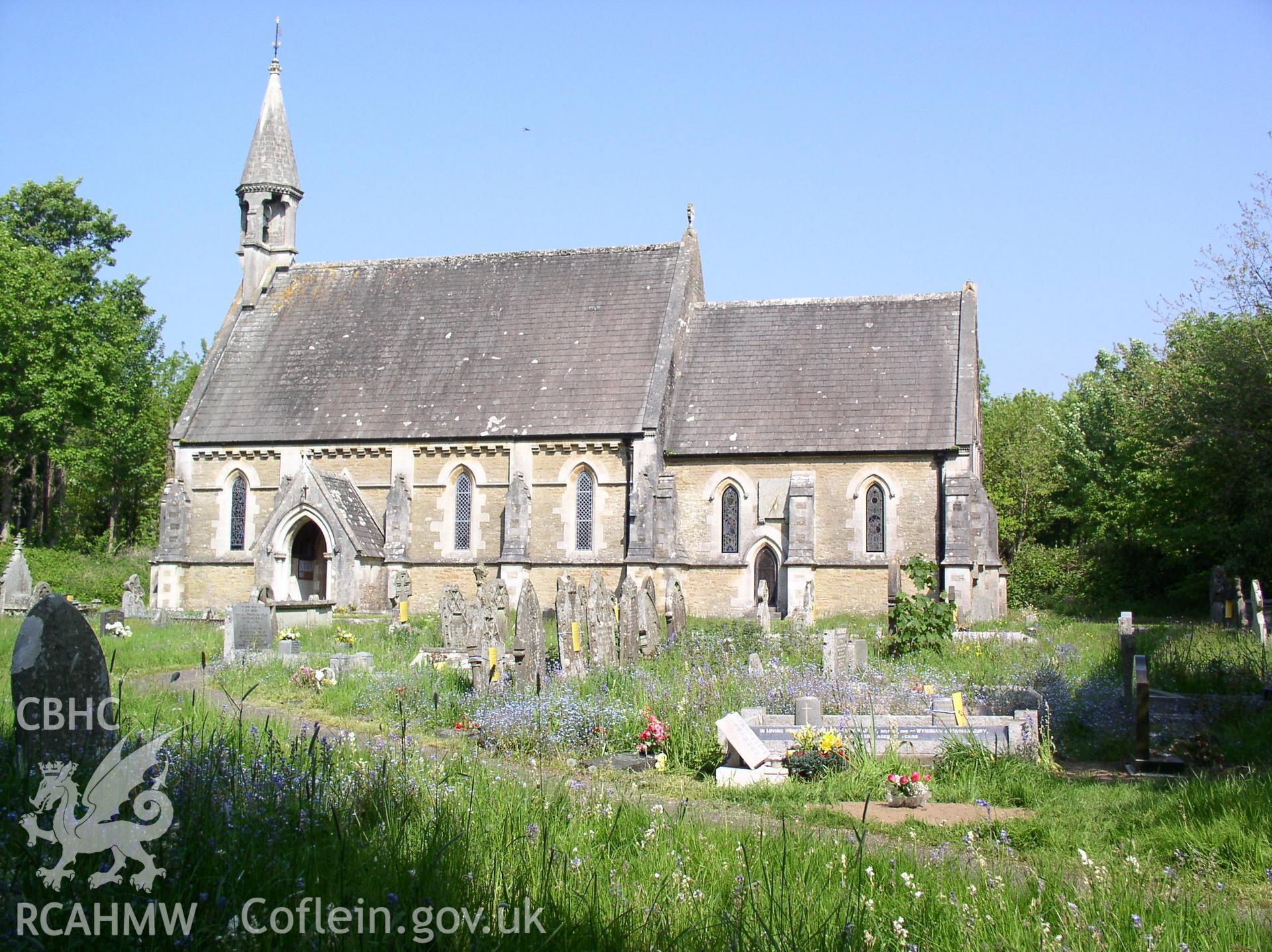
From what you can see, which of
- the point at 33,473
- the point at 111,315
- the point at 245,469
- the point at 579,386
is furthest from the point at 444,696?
the point at 33,473

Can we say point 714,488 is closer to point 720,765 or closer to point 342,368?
point 342,368

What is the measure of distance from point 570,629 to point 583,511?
14646 mm

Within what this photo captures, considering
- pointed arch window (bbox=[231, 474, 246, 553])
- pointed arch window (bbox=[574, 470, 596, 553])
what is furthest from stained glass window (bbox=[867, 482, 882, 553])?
pointed arch window (bbox=[231, 474, 246, 553])

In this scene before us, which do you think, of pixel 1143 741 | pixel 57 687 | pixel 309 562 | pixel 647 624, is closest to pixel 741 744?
pixel 1143 741

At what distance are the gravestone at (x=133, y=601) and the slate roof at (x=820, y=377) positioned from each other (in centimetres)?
1461

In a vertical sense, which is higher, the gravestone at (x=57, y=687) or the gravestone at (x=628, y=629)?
the gravestone at (x=57, y=687)

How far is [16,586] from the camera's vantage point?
29641 millimetres

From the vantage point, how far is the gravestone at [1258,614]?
19719mm

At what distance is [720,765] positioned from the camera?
11570 mm

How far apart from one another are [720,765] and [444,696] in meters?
4.93

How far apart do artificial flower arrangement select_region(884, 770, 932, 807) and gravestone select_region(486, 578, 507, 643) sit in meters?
7.96

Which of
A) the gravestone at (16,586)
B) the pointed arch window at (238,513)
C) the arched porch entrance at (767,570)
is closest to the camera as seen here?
the gravestone at (16,586)

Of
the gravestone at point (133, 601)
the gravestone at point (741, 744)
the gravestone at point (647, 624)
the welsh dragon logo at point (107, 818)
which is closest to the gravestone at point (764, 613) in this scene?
the gravestone at point (647, 624)

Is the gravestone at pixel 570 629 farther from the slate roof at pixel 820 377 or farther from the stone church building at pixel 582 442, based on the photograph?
the slate roof at pixel 820 377
